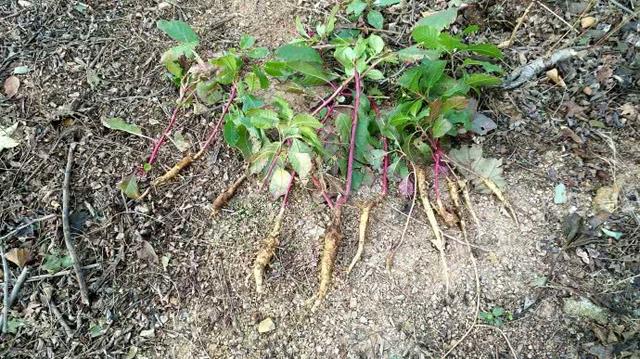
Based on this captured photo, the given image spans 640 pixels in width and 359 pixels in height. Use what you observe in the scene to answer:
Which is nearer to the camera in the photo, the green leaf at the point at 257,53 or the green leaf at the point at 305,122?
the green leaf at the point at 305,122

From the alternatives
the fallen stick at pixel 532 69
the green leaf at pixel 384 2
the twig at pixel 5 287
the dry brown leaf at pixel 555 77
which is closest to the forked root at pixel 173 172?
the twig at pixel 5 287

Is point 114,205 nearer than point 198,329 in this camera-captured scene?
No

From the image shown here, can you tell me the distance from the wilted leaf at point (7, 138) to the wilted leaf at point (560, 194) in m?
1.92

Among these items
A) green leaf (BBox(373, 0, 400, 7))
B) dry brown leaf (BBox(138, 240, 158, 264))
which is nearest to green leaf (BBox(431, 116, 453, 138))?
green leaf (BBox(373, 0, 400, 7))

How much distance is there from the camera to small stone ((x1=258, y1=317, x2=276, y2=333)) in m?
1.70

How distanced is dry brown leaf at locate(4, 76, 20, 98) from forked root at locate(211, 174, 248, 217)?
37.4 inches

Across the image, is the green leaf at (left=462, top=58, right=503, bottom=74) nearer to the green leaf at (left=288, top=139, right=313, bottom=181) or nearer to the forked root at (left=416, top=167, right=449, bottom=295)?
the forked root at (left=416, top=167, right=449, bottom=295)

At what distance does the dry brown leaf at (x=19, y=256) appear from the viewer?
1771 mm

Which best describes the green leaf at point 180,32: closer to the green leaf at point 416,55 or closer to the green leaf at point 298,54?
the green leaf at point 298,54

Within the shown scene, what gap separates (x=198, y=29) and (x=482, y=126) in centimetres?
123

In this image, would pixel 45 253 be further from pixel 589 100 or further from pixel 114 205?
pixel 589 100

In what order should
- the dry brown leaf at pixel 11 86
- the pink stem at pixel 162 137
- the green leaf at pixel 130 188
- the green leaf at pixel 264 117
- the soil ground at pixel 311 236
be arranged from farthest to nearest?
the dry brown leaf at pixel 11 86 < the pink stem at pixel 162 137 < the green leaf at pixel 130 188 < the green leaf at pixel 264 117 < the soil ground at pixel 311 236

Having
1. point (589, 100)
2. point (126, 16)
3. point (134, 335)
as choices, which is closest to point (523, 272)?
point (589, 100)

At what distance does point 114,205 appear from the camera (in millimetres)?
1889
